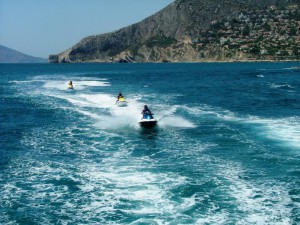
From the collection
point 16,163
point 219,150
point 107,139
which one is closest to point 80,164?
point 16,163

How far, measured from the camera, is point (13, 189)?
26.8 m

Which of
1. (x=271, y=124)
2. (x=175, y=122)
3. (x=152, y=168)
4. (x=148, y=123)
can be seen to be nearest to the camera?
(x=152, y=168)

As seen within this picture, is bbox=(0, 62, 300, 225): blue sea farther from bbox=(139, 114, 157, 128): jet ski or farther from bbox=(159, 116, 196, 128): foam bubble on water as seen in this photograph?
bbox=(139, 114, 157, 128): jet ski

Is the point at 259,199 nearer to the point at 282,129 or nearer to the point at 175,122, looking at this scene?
the point at 282,129

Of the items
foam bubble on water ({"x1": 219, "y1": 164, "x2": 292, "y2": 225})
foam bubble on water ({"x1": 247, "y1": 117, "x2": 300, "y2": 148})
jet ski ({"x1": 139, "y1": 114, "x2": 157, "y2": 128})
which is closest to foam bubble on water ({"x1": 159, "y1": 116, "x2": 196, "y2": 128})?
jet ski ({"x1": 139, "y1": 114, "x2": 157, "y2": 128})

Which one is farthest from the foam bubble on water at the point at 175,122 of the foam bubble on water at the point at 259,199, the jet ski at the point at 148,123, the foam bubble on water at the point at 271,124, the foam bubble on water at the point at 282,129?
the foam bubble on water at the point at 259,199

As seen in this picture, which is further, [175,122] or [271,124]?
[175,122]

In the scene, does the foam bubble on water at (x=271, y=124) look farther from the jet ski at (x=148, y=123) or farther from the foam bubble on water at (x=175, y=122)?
the jet ski at (x=148, y=123)

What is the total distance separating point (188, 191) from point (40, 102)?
4972cm

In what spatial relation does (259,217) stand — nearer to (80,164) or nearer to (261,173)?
(261,173)

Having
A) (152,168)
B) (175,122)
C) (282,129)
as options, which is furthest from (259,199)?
(175,122)

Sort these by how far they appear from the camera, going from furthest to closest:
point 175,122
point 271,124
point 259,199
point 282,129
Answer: point 175,122 < point 271,124 < point 282,129 < point 259,199

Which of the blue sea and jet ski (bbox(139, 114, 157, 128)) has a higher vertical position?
jet ski (bbox(139, 114, 157, 128))

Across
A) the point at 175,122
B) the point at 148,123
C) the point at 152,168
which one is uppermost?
the point at 148,123
